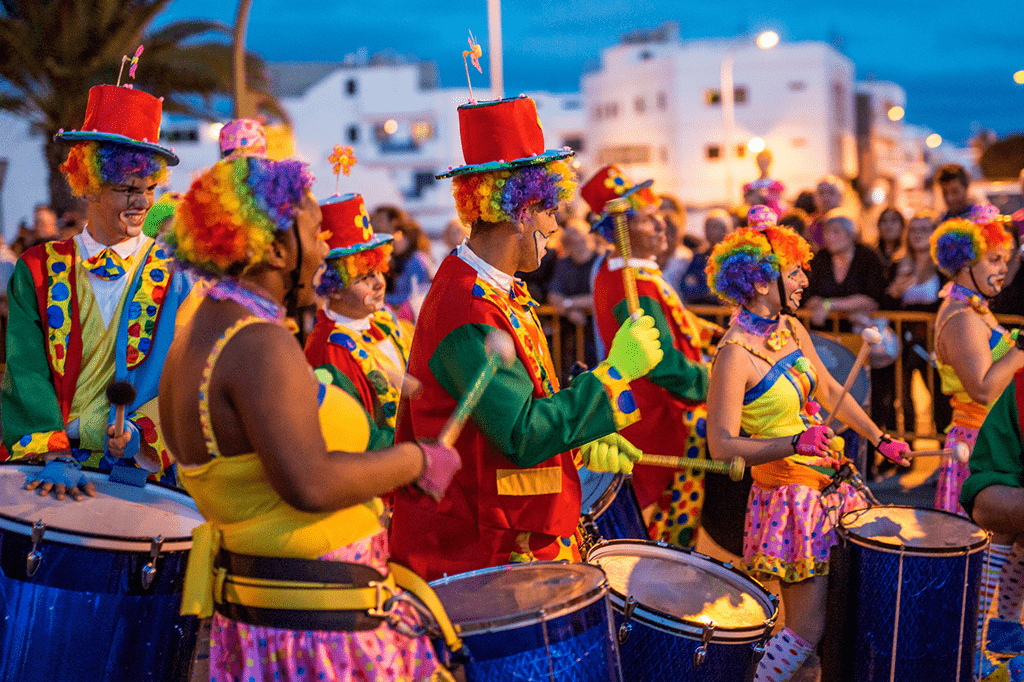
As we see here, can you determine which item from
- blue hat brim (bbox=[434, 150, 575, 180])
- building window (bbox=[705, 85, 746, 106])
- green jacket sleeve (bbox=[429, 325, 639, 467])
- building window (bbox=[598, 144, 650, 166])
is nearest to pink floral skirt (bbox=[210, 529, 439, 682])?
green jacket sleeve (bbox=[429, 325, 639, 467])

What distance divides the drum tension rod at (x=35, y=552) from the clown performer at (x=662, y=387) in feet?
9.59

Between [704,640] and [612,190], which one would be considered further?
[612,190]

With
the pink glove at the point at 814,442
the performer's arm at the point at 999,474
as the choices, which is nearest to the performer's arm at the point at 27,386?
the pink glove at the point at 814,442

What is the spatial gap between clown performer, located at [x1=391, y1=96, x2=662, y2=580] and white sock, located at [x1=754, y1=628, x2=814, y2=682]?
1145 mm

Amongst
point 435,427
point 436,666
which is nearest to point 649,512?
point 435,427

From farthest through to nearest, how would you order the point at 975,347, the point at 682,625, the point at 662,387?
the point at 662,387
the point at 975,347
the point at 682,625

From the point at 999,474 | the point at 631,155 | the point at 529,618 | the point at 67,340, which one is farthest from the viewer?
the point at 631,155

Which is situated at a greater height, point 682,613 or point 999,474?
point 999,474

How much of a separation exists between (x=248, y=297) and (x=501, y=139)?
1172 millimetres

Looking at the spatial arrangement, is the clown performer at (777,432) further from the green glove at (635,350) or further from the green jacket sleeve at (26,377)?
the green jacket sleeve at (26,377)

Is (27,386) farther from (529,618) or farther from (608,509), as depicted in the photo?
(608,509)

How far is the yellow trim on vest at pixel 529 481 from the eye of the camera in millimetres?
2906

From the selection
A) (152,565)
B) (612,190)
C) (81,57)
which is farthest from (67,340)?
(81,57)

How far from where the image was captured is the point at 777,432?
3.91 metres
